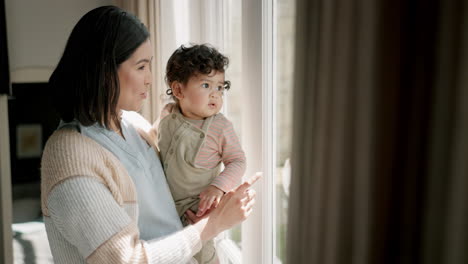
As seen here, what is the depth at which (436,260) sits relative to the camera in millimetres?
636

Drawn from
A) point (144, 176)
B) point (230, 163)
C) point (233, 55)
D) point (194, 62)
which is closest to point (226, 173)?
point (230, 163)

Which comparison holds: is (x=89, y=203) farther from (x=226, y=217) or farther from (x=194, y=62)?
(x=194, y=62)

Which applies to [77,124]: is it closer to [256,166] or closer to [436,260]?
[256,166]

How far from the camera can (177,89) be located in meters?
1.34

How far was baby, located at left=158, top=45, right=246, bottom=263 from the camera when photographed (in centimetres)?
127

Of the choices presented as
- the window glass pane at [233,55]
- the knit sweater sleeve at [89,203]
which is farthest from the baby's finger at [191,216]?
the window glass pane at [233,55]

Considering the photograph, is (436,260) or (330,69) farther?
(330,69)

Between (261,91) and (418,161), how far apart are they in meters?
0.86

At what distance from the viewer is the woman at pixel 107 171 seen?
0.87m

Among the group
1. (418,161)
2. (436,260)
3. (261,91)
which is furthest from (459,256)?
(261,91)

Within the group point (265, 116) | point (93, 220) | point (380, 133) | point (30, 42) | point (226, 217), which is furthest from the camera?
point (30, 42)

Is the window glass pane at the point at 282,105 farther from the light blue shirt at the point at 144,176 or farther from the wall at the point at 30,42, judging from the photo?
the wall at the point at 30,42

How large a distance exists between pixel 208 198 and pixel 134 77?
46 centimetres

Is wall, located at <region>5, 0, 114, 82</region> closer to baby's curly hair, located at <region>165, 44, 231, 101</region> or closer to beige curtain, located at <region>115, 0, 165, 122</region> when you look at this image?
beige curtain, located at <region>115, 0, 165, 122</region>
